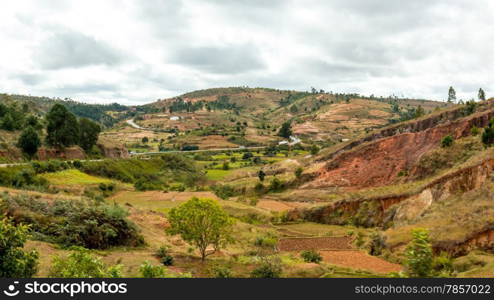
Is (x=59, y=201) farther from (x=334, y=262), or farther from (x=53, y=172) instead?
(x=53, y=172)

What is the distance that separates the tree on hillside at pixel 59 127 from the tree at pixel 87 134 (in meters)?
6.59

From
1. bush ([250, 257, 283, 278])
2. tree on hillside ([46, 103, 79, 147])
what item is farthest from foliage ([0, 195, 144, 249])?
tree on hillside ([46, 103, 79, 147])

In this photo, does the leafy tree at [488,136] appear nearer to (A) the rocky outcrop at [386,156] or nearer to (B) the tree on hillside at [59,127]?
(A) the rocky outcrop at [386,156]

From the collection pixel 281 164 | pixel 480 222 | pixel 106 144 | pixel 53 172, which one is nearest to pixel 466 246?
pixel 480 222

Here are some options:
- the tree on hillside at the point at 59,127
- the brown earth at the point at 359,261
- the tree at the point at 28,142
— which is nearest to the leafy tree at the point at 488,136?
the brown earth at the point at 359,261

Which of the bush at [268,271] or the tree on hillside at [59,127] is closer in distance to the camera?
the bush at [268,271]

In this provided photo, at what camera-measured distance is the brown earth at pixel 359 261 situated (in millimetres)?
24405

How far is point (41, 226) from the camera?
28.7 meters

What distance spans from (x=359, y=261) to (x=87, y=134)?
68.2 metres

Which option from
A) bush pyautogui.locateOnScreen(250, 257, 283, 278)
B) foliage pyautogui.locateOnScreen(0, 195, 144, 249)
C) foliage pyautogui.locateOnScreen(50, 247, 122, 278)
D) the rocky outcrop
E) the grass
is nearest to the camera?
foliage pyautogui.locateOnScreen(50, 247, 122, 278)

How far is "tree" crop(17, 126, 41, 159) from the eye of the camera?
64.1 metres

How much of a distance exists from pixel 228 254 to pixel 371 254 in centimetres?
1052

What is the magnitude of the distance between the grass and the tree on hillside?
10281mm

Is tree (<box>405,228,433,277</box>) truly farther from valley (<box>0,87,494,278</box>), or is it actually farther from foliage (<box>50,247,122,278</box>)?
foliage (<box>50,247,122,278</box>)
